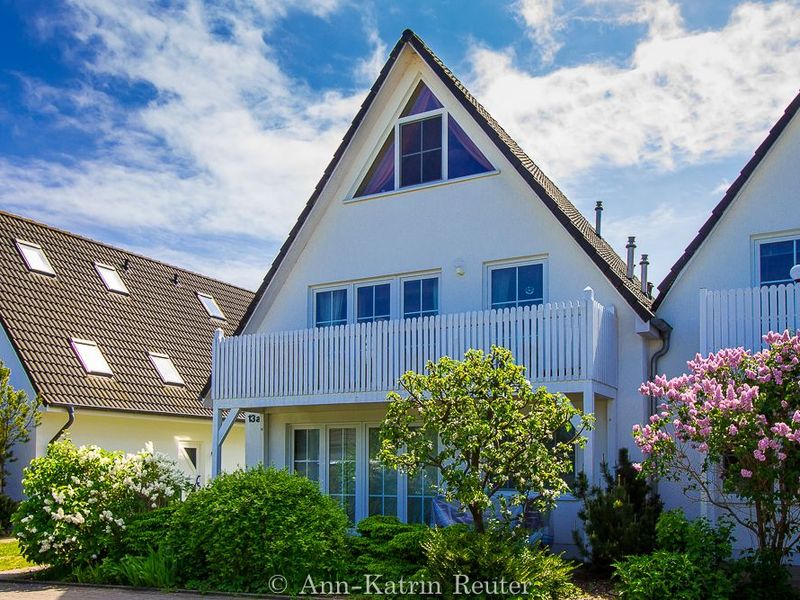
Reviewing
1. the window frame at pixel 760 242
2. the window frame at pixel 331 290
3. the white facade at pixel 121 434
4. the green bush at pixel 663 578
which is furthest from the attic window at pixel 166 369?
the green bush at pixel 663 578

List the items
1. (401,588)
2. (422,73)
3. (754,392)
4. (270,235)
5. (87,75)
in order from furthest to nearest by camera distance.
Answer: (270,235), (422,73), (87,75), (401,588), (754,392)

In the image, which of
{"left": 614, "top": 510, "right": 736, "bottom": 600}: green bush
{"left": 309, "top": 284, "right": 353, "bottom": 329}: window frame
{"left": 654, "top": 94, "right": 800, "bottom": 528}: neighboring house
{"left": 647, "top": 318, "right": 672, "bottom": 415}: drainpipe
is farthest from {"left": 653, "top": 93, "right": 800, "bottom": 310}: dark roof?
{"left": 309, "top": 284, "right": 353, "bottom": 329}: window frame

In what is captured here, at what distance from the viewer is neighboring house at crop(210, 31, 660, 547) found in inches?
575

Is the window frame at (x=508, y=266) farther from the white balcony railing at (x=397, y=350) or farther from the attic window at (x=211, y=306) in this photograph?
the attic window at (x=211, y=306)

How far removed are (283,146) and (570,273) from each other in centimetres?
532

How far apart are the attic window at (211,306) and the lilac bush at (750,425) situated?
20331mm

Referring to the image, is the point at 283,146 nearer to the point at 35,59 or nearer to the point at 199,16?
the point at 199,16

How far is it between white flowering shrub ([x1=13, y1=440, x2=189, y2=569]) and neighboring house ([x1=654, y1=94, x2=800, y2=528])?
27.0ft

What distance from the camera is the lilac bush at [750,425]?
32.3 feet

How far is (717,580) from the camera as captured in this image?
1011 centimetres

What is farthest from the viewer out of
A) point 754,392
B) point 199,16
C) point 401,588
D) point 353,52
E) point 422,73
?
point 422,73

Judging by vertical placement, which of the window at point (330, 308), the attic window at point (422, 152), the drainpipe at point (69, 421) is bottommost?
the drainpipe at point (69, 421)

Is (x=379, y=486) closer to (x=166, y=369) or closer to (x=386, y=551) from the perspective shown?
(x=386, y=551)

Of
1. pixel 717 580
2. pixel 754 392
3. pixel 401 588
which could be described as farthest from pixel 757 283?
pixel 401 588
